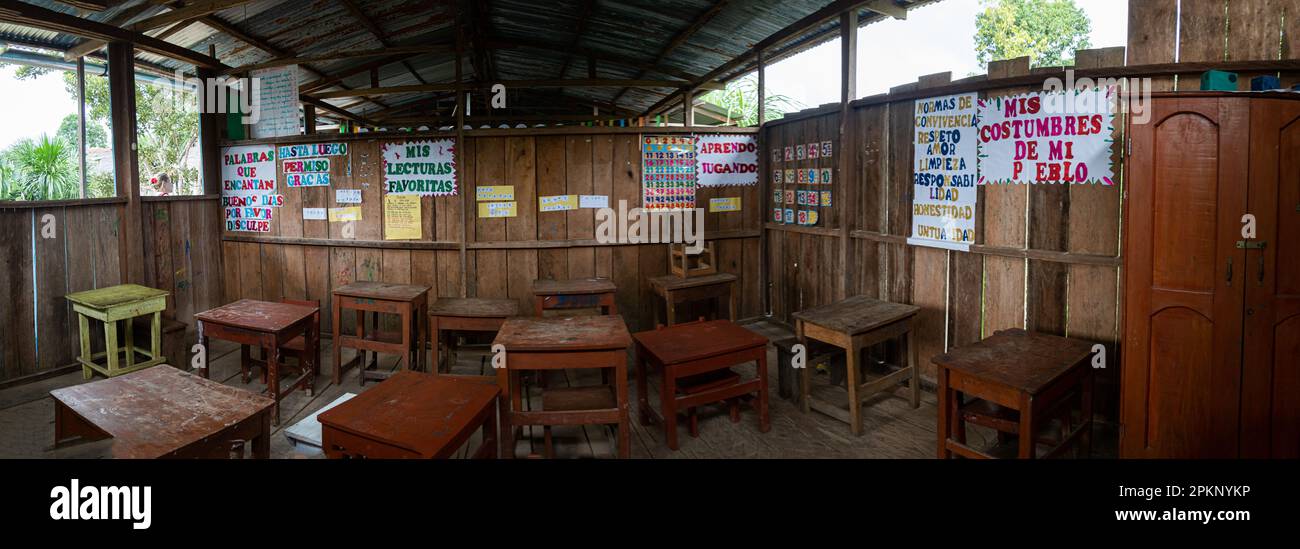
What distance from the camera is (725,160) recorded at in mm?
7125

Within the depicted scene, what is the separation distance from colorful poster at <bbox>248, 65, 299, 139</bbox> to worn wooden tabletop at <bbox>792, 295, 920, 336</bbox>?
19.5 ft

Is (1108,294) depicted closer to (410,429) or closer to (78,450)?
(410,429)

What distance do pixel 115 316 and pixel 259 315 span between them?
139 centimetres

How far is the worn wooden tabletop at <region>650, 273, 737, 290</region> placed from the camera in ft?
19.8

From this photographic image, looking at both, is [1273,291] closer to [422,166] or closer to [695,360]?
[695,360]

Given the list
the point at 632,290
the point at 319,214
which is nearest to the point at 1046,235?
the point at 632,290

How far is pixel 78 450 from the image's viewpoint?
3.93 metres

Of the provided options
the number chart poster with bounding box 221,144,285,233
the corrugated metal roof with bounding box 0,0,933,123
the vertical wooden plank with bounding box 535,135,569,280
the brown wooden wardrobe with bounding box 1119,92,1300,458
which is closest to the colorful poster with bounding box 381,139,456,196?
the vertical wooden plank with bounding box 535,135,569,280

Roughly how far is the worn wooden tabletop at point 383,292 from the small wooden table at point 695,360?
2221 millimetres

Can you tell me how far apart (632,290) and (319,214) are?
355cm

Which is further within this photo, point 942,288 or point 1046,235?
point 942,288

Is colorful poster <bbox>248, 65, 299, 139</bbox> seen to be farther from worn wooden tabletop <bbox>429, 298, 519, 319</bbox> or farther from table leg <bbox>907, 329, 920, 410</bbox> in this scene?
table leg <bbox>907, 329, 920, 410</bbox>

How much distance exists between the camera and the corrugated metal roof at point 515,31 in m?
6.47

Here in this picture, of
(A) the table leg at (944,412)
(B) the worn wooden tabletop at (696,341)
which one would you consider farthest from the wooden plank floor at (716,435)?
(B) the worn wooden tabletop at (696,341)
